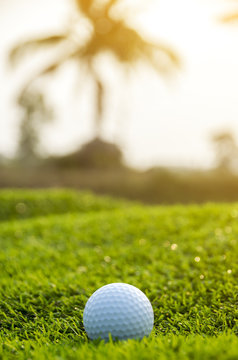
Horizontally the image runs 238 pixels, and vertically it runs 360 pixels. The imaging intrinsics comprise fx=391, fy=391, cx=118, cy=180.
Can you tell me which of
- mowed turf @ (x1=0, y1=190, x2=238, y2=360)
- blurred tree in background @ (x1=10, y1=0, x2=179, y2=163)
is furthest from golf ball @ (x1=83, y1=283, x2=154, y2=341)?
blurred tree in background @ (x1=10, y1=0, x2=179, y2=163)

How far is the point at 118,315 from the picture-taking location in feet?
8.38

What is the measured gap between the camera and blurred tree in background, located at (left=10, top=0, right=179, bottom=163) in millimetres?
17156

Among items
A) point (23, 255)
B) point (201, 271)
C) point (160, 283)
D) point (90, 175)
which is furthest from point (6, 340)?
point (90, 175)

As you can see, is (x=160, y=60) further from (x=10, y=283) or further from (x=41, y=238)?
(x=10, y=283)

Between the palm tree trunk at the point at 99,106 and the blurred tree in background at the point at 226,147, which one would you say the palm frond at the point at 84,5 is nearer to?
the palm tree trunk at the point at 99,106

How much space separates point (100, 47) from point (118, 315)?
16.9 metres

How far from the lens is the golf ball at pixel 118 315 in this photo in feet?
8.27

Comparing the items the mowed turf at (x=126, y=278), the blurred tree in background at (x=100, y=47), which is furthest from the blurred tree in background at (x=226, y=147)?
the mowed turf at (x=126, y=278)

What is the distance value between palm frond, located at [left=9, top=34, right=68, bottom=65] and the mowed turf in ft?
37.7

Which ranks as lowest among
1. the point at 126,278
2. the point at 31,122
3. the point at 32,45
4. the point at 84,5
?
the point at 126,278

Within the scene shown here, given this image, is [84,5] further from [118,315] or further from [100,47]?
[118,315]

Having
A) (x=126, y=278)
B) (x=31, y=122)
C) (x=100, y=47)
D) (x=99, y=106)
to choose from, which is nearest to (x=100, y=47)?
(x=100, y=47)

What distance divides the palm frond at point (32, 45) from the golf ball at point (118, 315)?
52.5 feet

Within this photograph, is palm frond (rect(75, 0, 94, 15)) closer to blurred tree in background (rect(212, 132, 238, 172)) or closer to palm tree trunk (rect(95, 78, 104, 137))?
palm tree trunk (rect(95, 78, 104, 137))
